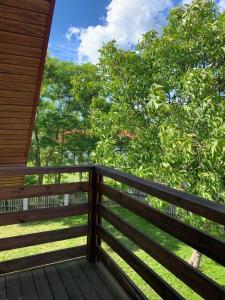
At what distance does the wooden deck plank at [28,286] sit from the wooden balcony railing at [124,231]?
0.07 m

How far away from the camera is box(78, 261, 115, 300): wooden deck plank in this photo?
6.64 feet

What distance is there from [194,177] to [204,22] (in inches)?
116

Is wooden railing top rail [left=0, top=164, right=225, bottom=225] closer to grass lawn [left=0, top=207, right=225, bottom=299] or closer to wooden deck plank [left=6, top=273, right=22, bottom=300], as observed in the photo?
wooden deck plank [left=6, top=273, right=22, bottom=300]

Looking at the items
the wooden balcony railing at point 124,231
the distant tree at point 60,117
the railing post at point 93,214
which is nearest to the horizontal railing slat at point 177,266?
the wooden balcony railing at point 124,231

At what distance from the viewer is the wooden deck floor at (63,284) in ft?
6.59

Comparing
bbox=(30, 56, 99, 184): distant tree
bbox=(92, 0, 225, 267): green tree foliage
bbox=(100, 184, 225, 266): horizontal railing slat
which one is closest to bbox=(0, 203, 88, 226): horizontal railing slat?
bbox=(100, 184, 225, 266): horizontal railing slat

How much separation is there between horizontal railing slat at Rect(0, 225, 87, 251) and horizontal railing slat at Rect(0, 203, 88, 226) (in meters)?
0.14

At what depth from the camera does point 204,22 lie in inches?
201

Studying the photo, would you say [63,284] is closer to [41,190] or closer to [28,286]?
[28,286]

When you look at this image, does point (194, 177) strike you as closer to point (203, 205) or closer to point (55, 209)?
point (55, 209)

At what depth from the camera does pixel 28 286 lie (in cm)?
212

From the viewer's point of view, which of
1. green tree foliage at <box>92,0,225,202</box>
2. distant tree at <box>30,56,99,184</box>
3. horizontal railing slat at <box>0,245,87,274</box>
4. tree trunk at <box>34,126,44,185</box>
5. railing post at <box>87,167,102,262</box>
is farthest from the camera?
tree trunk at <box>34,126,44,185</box>

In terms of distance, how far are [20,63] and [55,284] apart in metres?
2.02

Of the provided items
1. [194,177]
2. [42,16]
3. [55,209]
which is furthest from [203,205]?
[194,177]
